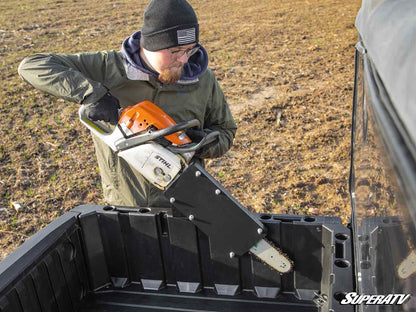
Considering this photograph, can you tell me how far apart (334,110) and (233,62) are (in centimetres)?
277

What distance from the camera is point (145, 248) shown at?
6.95 ft

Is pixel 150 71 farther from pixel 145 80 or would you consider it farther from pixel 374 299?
pixel 374 299

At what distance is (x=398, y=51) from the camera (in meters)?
0.68

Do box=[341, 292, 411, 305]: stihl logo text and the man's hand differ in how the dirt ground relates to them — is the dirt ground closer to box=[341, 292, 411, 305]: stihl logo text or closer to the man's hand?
the man's hand

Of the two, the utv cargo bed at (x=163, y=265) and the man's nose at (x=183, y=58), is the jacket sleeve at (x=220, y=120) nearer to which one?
the man's nose at (x=183, y=58)

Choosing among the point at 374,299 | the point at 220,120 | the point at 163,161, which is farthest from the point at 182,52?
the point at 374,299

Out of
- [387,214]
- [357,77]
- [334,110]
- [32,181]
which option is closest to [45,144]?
[32,181]

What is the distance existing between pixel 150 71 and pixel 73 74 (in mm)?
428

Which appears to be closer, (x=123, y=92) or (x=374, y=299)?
(x=374, y=299)

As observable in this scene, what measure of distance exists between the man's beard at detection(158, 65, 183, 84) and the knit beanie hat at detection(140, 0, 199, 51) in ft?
0.41

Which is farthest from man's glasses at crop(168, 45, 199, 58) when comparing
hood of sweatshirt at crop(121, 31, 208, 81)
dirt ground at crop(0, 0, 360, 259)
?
dirt ground at crop(0, 0, 360, 259)

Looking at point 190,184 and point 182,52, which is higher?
point 182,52

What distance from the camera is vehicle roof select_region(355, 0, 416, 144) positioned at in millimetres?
574

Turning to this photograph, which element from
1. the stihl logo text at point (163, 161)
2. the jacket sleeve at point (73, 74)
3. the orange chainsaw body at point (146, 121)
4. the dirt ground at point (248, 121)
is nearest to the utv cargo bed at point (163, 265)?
the stihl logo text at point (163, 161)
